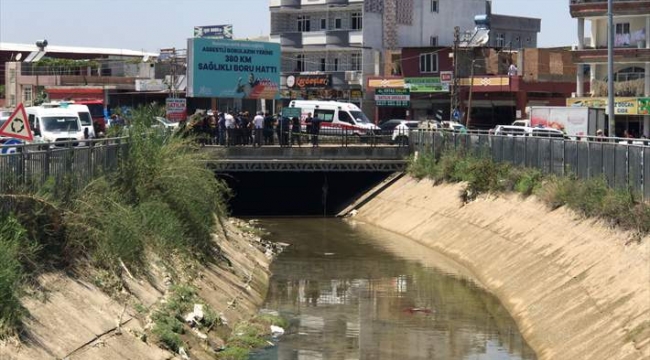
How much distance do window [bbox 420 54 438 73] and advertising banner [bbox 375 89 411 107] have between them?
8.68 m

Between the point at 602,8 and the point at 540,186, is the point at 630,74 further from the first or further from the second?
the point at 540,186

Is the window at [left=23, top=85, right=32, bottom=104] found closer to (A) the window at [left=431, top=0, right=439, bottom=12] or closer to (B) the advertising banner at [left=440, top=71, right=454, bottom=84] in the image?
(A) the window at [left=431, top=0, right=439, bottom=12]

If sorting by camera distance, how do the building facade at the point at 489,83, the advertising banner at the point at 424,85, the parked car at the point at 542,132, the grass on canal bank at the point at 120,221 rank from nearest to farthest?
1. the grass on canal bank at the point at 120,221
2. the parked car at the point at 542,132
3. the building facade at the point at 489,83
4. the advertising banner at the point at 424,85

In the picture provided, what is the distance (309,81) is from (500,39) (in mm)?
19828

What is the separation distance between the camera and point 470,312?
32.9m

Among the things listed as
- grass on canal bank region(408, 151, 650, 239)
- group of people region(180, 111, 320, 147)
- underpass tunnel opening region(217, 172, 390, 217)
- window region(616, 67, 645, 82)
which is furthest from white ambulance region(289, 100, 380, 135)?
window region(616, 67, 645, 82)

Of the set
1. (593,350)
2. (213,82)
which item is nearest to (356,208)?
(213,82)

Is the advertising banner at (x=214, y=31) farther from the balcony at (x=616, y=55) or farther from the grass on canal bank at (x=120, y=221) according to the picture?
the grass on canal bank at (x=120, y=221)

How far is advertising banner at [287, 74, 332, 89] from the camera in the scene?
319ft

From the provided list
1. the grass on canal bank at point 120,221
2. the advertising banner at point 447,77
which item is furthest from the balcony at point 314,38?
the grass on canal bank at point 120,221

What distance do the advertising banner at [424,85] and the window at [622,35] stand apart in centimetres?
1621

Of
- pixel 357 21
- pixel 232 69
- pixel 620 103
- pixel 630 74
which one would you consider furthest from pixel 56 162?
pixel 357 21

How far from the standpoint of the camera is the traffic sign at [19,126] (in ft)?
88.2

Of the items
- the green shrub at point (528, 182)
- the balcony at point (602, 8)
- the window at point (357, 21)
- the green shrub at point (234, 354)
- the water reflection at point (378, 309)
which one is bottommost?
the water reflection at point (378, 309)
